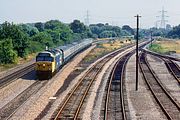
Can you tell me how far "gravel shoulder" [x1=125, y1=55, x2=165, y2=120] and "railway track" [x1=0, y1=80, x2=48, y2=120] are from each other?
28.4ft

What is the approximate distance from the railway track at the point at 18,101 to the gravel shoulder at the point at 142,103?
28.4 feet

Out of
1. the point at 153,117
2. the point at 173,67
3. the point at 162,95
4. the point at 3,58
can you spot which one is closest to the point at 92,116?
the point at 153,117

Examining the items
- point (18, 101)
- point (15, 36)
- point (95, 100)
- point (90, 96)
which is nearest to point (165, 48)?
point (15, 36)

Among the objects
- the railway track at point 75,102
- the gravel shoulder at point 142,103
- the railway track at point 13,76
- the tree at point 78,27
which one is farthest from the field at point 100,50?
the tree at point 78,27

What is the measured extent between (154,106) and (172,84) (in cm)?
1222

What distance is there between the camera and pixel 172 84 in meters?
42.7

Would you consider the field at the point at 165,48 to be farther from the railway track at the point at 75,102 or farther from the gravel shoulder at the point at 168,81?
the railway track at the point at 75,102

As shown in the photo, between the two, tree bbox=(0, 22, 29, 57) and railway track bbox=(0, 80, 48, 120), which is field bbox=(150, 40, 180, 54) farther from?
railway track bbox=(0, 80, 48, 120)

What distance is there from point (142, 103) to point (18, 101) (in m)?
10.2

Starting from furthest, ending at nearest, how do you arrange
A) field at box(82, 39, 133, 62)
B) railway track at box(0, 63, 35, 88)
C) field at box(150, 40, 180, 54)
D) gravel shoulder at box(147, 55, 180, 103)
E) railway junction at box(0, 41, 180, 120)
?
field at box(150, 40, 180, 54) < field at box(82, 39, 133, 62) < railway track at box(0, 63, 35, 88) < gravel shoulder at box(147, 55, 180, 103) < railway junction at box(0, 41, 180, 120)

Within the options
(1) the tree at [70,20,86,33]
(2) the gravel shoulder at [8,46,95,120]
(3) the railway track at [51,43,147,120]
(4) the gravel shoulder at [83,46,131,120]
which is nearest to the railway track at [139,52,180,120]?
(4) the gravel shoulder at [83,46,131,120]

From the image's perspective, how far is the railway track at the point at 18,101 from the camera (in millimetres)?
28645

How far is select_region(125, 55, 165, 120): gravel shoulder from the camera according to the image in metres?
27.8

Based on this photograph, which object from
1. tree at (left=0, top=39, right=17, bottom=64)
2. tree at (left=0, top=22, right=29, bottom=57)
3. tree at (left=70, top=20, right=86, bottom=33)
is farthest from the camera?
tree at (left=70, top=20, right=86, bottom=33)
